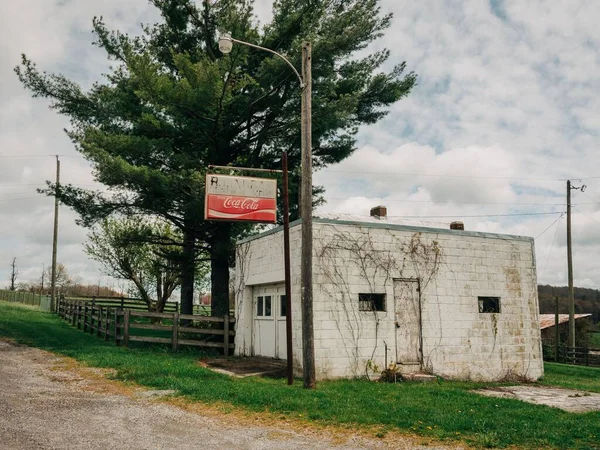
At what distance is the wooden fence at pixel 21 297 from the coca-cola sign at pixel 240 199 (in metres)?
38.4

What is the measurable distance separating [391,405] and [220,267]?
1266cm

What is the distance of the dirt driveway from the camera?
683 centimetres

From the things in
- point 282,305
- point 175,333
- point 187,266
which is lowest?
point 175,333

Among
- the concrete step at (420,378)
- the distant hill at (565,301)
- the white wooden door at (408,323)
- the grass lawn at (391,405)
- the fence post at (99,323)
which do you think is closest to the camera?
the grass lawn at (391,405)

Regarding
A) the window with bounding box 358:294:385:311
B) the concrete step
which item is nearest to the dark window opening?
the window with bounding box 358:294:385:311

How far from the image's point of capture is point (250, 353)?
16.8 metres

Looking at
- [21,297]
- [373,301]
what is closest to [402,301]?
[373,301]

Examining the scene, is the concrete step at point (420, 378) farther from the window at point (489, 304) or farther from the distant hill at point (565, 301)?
the distant hill at point (565, 301)

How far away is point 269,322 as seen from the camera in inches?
630

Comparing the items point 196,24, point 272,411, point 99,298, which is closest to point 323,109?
point 196,24

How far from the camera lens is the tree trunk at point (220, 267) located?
65.0ft

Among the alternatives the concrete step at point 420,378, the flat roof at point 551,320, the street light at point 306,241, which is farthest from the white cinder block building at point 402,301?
the flat roof at point 551,320

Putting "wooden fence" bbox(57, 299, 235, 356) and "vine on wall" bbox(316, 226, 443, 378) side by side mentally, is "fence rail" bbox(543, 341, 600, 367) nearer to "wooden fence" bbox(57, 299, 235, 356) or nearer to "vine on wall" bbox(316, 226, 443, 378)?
"vine on wall" bbox(316, 226, 443, 378)

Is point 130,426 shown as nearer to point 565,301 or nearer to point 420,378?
point 420,378
